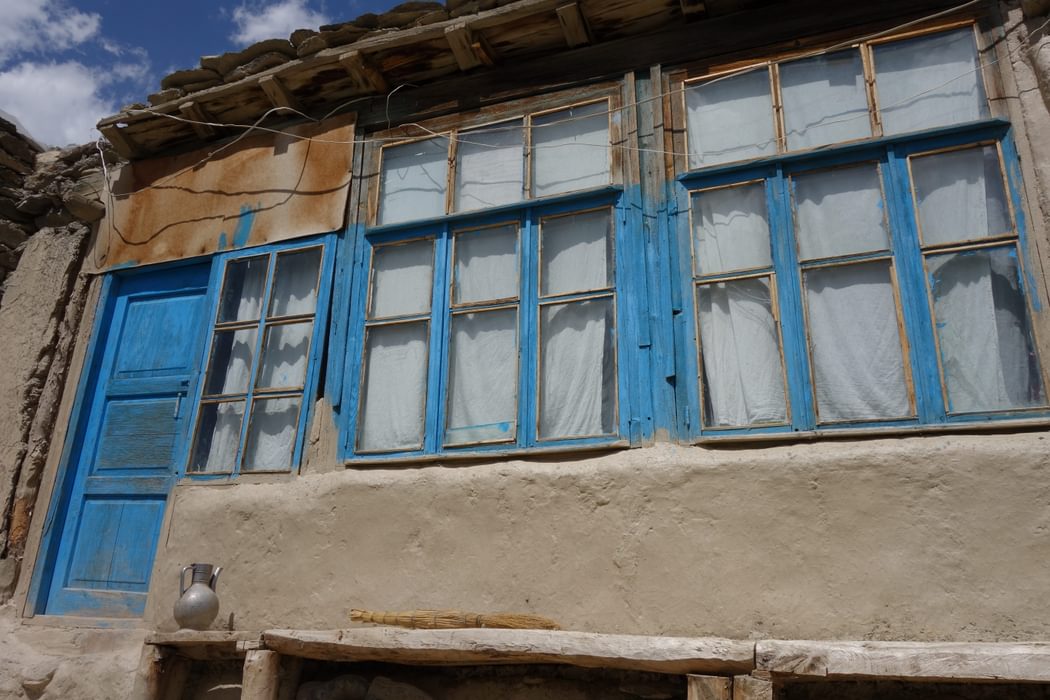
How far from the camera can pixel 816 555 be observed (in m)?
3.31

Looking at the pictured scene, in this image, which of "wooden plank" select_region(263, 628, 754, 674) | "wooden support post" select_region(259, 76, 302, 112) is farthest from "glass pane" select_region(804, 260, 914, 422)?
"wooden support post" select_region(259, 76, 302, 112)

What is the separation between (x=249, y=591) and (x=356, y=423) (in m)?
1.01

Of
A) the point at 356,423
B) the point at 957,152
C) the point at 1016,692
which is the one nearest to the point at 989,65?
the point at 957,152

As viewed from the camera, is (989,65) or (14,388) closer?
(989,65)

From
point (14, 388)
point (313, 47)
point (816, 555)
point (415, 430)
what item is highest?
point (313, 47)

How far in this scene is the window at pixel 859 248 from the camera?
350cm

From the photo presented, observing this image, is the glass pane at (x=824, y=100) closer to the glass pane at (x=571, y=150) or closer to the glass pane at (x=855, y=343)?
the glass pane at (x=855, y=343)

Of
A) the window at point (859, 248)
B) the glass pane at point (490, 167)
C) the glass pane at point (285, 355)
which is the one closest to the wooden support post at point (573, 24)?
the glass pane at point (490, 167)

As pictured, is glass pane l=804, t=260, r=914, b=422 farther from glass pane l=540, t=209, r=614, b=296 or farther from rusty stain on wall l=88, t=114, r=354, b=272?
rusty stain on wall l=88, t=114, r=354, b=272

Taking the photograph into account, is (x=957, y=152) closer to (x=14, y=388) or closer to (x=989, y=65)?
(x=989, y=65)

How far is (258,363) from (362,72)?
1884 mm

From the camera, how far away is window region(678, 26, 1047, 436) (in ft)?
11.5

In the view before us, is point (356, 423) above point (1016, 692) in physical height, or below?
above

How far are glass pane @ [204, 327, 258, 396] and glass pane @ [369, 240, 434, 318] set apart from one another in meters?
0.87
